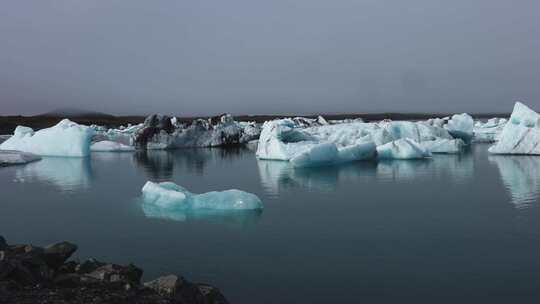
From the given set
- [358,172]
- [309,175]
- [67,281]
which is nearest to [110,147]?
[309,175]

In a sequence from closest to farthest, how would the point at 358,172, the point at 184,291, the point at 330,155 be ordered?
the point at 184,291 → the point at 358,172 → the point at 330,155

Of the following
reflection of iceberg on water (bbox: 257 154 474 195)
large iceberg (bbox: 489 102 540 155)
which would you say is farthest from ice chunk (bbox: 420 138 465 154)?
reflection of iceberg on water (bbox: 257 154 474 195)

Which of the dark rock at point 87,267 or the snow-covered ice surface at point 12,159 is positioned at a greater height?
the dark rock at point 87,267

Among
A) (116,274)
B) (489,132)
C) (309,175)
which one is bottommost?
(309,175)

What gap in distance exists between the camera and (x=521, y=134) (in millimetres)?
23125

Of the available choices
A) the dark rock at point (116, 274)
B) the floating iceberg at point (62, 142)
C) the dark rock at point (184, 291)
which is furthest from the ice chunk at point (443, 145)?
the dark rock at point (184, 291)

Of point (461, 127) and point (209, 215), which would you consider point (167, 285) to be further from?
point (461, 127)

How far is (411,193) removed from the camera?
13031 millimetres

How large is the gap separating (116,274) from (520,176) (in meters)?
13.9

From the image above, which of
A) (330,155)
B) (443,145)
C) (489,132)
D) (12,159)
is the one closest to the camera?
(330,155)

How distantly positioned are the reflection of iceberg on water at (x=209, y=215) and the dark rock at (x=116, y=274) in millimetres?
3816

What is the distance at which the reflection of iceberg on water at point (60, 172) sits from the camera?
643 inches

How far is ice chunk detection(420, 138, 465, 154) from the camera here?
83.6 ft

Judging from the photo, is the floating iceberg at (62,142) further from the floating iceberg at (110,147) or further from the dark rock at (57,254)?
the dark rock at (57,254)
